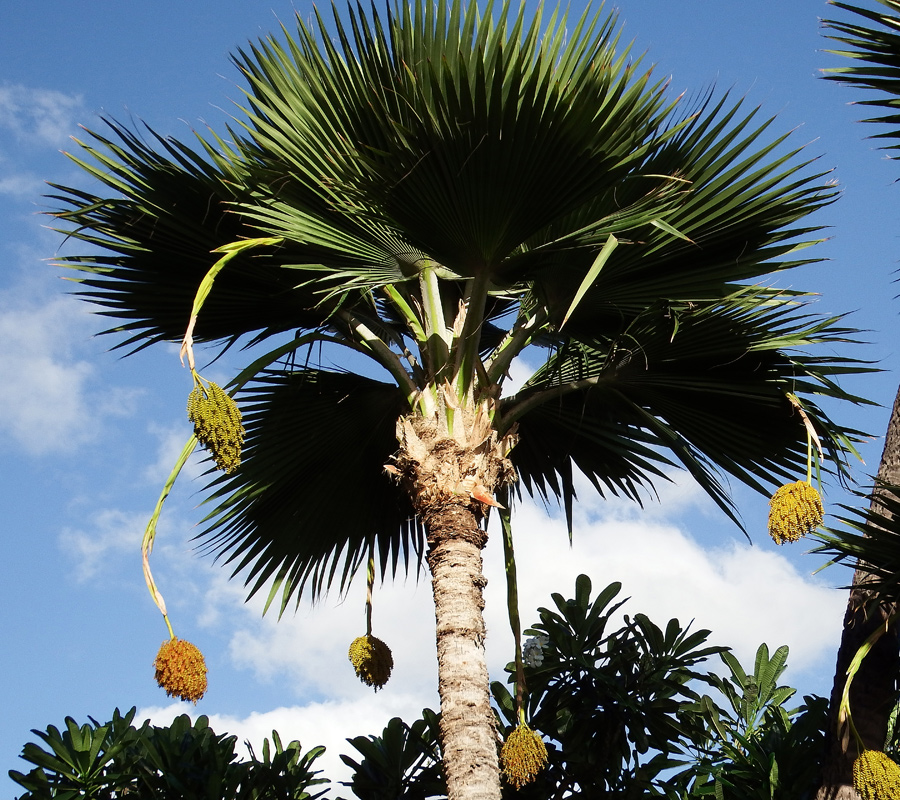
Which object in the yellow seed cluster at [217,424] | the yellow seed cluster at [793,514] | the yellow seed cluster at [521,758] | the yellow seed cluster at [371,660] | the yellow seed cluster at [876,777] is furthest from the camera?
the yellow seed cluster at [371,660]

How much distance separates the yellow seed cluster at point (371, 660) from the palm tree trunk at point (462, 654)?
104 cm

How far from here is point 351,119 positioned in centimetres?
466

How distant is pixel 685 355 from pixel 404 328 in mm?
1772

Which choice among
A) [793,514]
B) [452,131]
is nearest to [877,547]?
[793,514]

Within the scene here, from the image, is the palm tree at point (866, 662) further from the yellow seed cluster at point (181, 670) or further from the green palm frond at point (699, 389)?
the yellow seed cluster at point (181, 670)

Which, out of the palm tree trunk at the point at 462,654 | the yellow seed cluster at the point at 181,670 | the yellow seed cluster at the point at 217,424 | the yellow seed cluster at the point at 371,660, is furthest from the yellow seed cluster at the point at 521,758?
the yellow seed cluster at the point at 217,424

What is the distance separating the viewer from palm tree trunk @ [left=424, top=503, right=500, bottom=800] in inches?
158

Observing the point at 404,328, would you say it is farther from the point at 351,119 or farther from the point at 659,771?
the point at 659,771

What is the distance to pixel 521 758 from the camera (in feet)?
14.2

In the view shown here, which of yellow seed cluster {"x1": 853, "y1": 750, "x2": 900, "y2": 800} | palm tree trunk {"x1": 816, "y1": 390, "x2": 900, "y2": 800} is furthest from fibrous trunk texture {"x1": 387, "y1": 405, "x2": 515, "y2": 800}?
palm tree trunk {"x1": 816, "y1": 390, "x2": 900, "y2": 800}

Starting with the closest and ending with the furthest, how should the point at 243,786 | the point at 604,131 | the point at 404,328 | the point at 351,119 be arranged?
the point at 604,131 → the point at 351,119 → the point at 243,786 → the point at 404,328

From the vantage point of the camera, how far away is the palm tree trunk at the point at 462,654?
4020 millimetres

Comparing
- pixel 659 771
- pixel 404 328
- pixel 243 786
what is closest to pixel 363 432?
pixel 404 328

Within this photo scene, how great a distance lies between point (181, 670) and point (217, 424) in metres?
0.94
